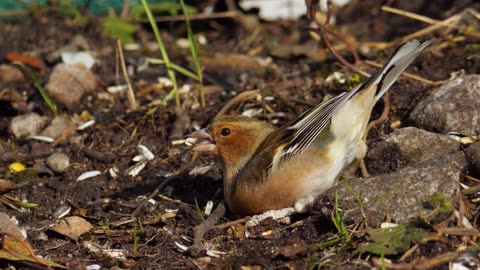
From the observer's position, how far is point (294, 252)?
12.4 feet

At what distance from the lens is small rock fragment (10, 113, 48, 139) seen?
5895 mm

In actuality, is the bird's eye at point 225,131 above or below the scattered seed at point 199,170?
above

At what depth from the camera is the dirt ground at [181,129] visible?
13.4 ft

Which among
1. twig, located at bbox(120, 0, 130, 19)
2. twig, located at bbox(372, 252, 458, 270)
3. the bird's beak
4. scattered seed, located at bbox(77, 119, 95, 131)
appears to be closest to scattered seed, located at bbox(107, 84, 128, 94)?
scattered seed, located at bbox(77, 119, 95, 131)

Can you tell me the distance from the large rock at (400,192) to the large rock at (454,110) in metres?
0.66

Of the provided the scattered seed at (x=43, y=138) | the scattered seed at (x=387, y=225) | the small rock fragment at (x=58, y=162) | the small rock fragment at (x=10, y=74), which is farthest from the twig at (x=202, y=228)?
the small rock fragment at (x=10, y=74)

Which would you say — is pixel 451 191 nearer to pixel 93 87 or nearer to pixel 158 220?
pixel 158 220

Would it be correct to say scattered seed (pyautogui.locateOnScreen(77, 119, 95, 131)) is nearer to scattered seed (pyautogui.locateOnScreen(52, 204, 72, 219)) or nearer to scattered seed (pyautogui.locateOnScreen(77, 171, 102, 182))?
scattered seed (pyautogui.locateOnScreen(77, 171, 102, 182))

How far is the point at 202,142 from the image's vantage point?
4.63 m

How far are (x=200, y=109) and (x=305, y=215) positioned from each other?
1886 millimetres

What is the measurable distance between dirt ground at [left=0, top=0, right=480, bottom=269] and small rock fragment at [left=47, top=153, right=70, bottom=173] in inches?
1.6

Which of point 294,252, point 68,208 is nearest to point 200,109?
point 68,208

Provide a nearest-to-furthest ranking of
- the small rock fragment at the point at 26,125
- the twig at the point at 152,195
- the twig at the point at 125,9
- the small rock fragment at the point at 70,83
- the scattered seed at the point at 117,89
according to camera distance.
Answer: the twig at the point at 152,195 → the small rock fragment at the point at 26,125 → the small rock fragment at the point at 70,83 → the scattered seed at the point at 117,89 → the twig at the point at 125,9

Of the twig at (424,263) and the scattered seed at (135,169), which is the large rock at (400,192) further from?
the scattered seed at (135,169)
